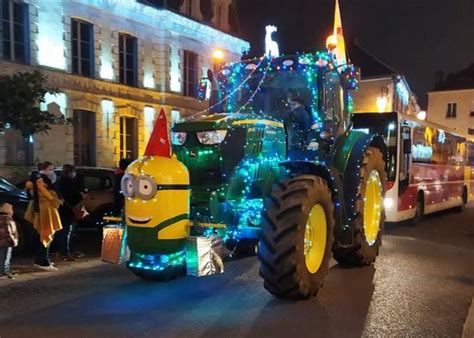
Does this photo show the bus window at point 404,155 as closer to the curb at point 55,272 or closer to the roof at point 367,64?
the curb at point 55,272

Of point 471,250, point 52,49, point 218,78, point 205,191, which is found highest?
point 52,49

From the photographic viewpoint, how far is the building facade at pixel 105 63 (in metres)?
17.4

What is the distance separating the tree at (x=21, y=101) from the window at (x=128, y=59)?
29.3 feet

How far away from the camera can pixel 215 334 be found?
536 cm

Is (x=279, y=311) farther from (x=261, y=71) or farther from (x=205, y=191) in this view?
(x=261, y=71)

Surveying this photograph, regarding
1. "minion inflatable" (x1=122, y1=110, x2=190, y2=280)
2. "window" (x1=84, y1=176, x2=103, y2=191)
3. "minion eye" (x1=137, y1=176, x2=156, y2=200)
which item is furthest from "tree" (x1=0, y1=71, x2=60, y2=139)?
"minion eye" (x1=137, y1=176, x2=156, y2=200)

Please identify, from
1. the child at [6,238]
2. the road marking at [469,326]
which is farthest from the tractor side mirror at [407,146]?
the child at [6,238]

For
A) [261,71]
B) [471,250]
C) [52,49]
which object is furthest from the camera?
[52,49]

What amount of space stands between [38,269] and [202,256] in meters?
3.84

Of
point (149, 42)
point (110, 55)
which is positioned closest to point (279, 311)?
point (110, 55)

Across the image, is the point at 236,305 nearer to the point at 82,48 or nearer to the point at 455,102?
the point at 82,48

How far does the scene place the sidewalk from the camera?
26.5ft

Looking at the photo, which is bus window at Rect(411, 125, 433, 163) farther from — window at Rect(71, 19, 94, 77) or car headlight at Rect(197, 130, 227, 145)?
window at Rect(71, 19, 94, 77)

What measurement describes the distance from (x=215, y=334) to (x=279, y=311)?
3.47 feet
